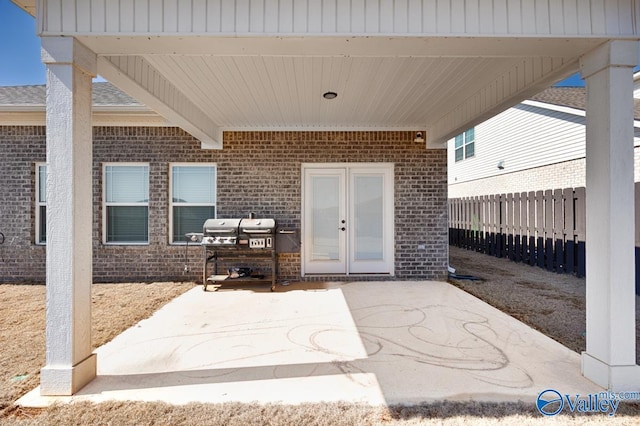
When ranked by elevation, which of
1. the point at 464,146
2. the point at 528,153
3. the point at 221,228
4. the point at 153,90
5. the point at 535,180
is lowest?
the point at 221,228

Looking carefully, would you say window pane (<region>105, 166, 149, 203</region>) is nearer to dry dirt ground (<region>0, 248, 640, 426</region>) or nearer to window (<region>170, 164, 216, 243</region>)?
window (<region>170, 164, 216, 243</region>)

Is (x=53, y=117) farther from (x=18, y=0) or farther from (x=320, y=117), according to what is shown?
(x=320, y=117)

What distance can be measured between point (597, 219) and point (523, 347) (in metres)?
1.51

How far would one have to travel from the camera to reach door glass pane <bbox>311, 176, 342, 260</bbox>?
6.75 meters

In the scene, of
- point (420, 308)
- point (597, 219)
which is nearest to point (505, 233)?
point (420, 308)

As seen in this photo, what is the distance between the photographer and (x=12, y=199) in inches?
251

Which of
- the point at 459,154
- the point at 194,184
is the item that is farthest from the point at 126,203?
the point at 459,154

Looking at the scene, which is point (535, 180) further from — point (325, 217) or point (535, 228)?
point (325, 217)

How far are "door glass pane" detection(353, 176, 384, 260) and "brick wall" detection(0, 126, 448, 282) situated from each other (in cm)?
37

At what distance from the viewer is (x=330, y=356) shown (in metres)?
3.21

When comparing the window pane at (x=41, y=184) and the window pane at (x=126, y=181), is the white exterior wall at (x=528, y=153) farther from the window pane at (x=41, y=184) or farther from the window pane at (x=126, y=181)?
the window pane at (x=41, y=184)

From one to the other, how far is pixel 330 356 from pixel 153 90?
363 centimetres

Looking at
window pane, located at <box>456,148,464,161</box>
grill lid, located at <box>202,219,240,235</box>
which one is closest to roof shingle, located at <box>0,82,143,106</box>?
grill lid, located at <box>202,219,240,235</box>

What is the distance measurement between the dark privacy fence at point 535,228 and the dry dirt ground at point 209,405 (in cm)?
109
